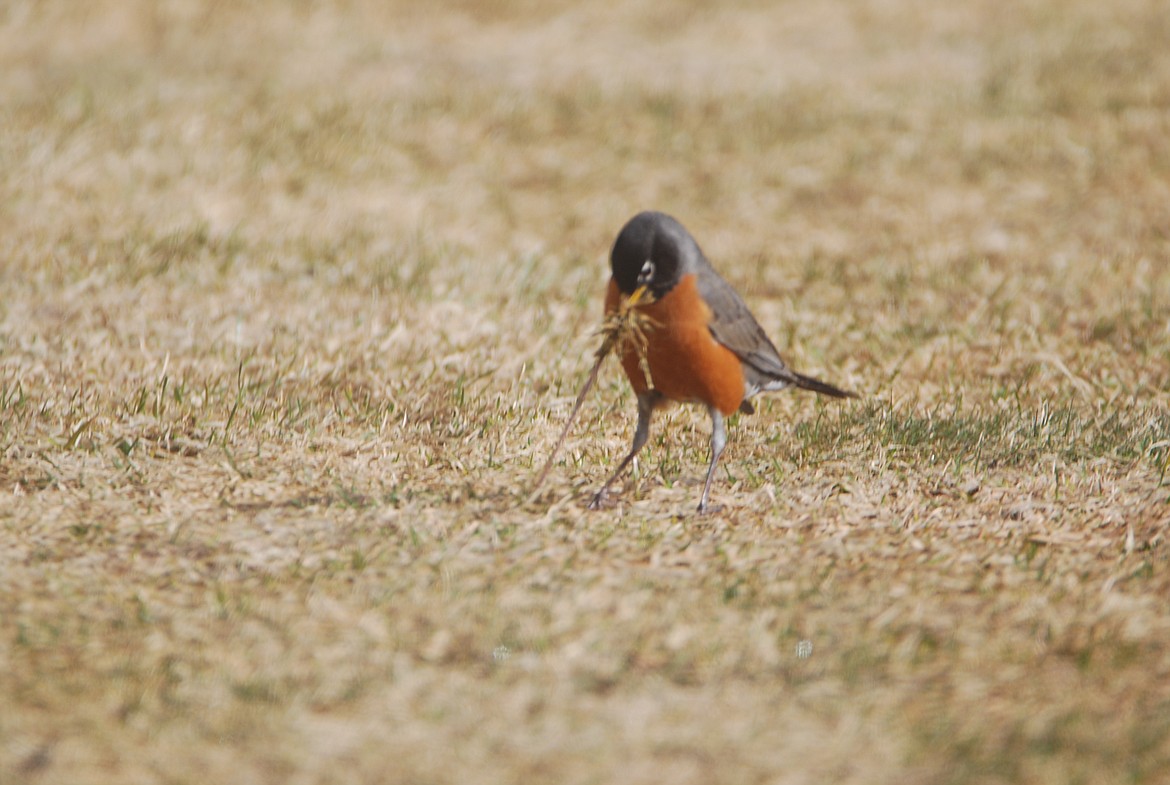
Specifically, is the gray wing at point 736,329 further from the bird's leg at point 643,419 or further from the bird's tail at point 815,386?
the bird's leg at point 643,419

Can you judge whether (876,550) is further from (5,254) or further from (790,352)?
(5,254)

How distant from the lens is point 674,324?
207 inches

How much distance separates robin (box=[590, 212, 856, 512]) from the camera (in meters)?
5.23

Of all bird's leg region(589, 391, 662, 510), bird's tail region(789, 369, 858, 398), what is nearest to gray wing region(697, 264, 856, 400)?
bird's tail region(789, 369, 858, 398)

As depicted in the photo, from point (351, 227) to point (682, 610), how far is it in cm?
523

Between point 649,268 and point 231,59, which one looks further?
point 231,59

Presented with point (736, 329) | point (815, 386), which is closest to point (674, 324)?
point (736, 329)

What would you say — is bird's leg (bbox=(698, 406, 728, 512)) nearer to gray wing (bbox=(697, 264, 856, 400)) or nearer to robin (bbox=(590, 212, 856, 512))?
robin (bbox=(590, 212, 856, 512))

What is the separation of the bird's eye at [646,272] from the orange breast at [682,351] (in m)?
0.10

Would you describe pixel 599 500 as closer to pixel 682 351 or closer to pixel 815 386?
pixel 682 351

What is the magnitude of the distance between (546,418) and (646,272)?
3.74 ft

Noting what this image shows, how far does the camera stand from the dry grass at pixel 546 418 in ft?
12.5

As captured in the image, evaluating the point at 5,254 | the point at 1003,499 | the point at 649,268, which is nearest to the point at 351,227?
the point at 5,254

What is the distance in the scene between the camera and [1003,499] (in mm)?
5316
